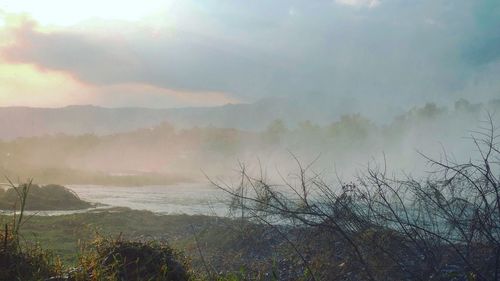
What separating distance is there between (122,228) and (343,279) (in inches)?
769

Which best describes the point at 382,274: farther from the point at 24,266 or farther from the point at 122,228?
the point at 122,228

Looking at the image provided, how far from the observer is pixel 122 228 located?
2830 cm

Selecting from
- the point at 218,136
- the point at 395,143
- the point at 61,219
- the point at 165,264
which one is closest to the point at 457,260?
the point at 165,264

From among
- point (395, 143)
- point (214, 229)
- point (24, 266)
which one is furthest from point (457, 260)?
point (395, 143)

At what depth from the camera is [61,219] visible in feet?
95.9

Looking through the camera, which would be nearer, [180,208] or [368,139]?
[180,208]

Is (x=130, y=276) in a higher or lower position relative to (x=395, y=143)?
lower

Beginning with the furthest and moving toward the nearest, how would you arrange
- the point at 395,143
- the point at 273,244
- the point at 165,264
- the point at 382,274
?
1. the point at 395,143
2. the point at 273,244
3. the point at 382,274
4. the point at 165,264

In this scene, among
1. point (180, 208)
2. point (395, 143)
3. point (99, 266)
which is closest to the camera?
point (99, 266)

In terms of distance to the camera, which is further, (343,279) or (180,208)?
(180,208)

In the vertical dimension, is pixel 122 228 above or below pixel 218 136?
below

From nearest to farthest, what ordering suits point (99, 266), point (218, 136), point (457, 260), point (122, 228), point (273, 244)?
point (99, 266), point (457, 260), point (273, 244), point (122, 228), point (218, 136)

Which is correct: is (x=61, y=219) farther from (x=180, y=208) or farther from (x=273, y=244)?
(x=273, y=244)

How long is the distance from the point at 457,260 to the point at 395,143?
9837 centimetres
